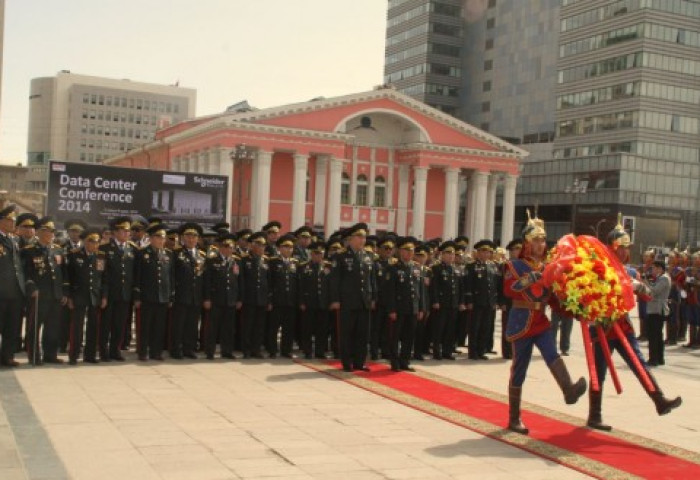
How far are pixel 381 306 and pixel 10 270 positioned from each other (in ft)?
17.9

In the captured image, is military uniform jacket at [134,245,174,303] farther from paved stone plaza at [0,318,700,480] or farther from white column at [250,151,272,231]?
white column at [250,151,272,231]

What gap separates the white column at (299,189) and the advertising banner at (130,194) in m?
29.3

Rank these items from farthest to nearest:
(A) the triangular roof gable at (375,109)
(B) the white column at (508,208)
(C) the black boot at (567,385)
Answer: (B) the white column at (508,208)
(A) the triangular roof gable at (375,109)
(C) the black boot at (567,385)

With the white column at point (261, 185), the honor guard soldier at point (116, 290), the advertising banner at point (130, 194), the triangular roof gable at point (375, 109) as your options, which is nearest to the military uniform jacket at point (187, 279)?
the honor guard soldier at point (116, 290)

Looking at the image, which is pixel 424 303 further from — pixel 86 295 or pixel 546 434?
pixel 86 295

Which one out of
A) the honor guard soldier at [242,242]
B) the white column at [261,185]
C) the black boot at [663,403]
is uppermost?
the white column at [261,185]

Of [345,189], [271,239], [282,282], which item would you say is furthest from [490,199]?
[282,282]

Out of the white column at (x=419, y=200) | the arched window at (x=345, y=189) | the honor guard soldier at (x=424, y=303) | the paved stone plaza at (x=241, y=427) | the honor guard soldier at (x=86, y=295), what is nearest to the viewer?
the paved stone plaza at (x=241, y=427)

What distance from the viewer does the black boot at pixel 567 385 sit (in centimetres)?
834

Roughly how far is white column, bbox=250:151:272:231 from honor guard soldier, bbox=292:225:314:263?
3430 cm

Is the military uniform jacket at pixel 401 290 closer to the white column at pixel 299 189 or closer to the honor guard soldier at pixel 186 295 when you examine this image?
the honor guard soldier at pixel 186 295

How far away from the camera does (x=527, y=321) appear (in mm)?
8688

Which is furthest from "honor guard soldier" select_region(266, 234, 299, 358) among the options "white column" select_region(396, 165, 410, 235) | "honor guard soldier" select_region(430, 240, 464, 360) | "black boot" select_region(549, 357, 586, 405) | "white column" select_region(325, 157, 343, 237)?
"white column" select_region(396, 165, 410, 235)

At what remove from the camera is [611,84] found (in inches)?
2894
